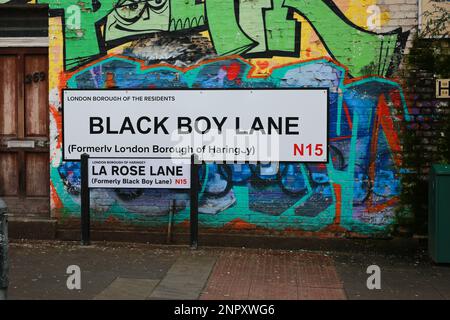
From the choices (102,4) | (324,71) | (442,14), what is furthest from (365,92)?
(102,4)

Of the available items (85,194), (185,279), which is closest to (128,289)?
(185,279)

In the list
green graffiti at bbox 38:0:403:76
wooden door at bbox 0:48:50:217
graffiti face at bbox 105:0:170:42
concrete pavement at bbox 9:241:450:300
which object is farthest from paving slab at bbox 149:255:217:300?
graffiti face at bbox 105:0:170:42

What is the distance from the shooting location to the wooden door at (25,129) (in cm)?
880

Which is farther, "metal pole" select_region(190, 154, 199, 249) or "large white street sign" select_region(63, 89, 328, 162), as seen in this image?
"large white street sign" select_region(63, 89, 328, 162)

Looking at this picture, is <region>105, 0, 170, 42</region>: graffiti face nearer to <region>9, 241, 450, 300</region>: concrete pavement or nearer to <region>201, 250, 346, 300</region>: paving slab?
<region>9, 241, 450, 300</region>: concrete pavement

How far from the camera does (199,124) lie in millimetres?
8344

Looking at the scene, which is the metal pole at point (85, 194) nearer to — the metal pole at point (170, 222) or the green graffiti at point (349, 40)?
the metal pole at point (170, 222)

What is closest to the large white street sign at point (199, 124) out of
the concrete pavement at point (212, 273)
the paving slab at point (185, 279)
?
the concrete pavement at point (212, 273)

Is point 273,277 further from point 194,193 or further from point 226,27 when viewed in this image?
point 226,27

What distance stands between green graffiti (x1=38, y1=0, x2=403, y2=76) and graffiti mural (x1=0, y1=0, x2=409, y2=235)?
0.01 meters

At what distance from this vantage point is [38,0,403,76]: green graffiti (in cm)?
808

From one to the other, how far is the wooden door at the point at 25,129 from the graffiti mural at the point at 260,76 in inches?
14.6

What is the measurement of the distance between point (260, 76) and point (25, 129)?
3654mm

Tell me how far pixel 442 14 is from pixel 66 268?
5.91 m
